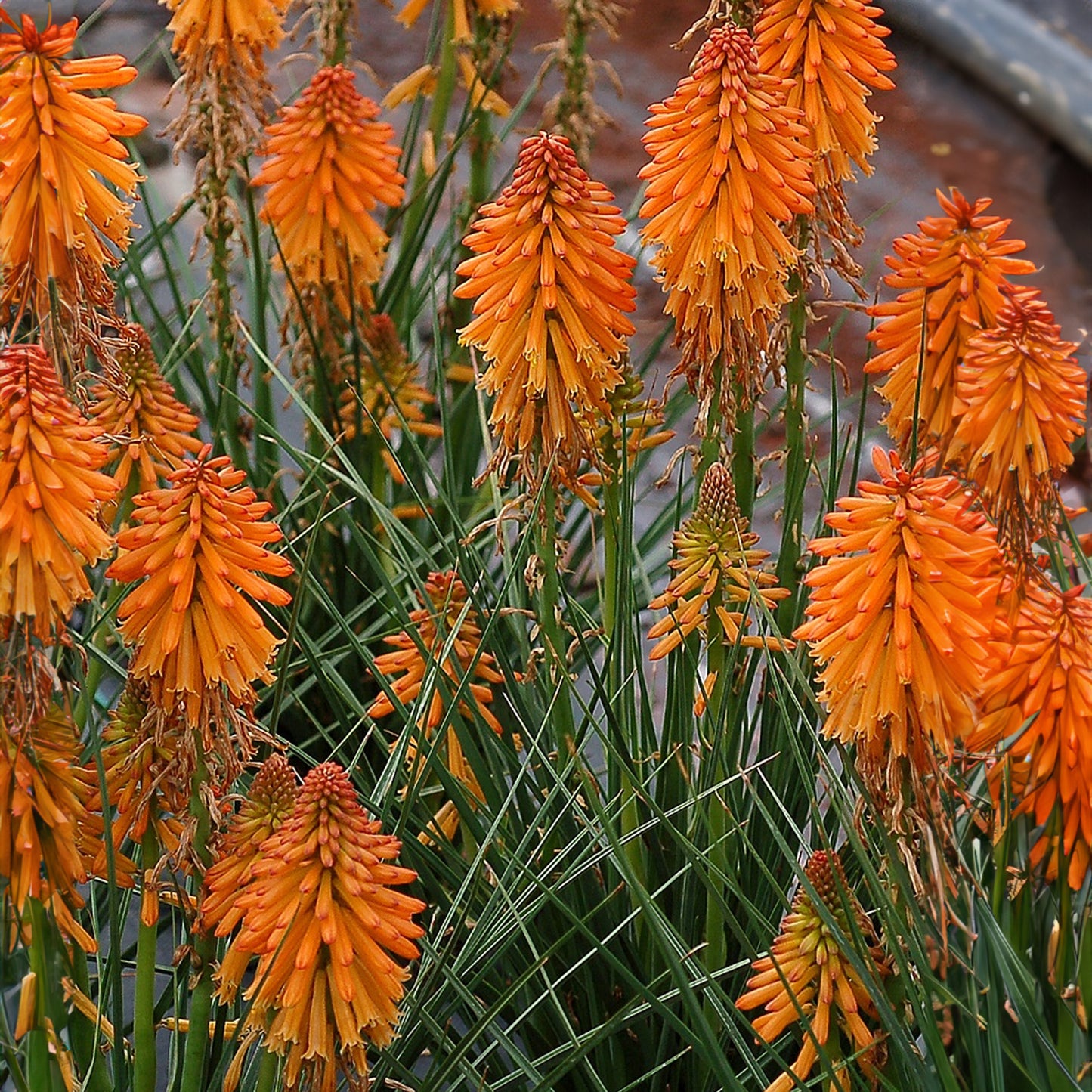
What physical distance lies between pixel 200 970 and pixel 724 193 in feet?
3.34

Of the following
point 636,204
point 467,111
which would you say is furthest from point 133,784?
point 636,204

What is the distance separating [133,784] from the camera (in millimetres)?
1611

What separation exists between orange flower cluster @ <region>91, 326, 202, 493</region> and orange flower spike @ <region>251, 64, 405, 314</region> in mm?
702

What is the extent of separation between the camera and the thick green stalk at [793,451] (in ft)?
6.71

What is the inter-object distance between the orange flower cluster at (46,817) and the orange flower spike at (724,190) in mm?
843

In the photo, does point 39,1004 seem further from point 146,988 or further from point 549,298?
point 549,298

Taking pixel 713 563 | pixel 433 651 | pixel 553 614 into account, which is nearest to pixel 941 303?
pixel 713 563

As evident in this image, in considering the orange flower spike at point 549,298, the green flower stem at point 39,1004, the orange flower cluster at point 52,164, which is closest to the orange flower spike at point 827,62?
the orange flower spike at point 549,298

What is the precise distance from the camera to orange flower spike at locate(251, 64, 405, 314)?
263 cm

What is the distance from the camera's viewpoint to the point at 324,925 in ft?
4.80

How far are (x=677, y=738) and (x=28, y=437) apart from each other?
1145 mm

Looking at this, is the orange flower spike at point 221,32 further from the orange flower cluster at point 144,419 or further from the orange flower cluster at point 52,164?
the orange flower cluster at point 52,164

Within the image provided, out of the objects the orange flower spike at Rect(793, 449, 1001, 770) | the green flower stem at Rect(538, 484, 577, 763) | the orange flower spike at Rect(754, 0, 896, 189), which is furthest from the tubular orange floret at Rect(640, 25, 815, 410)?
the orange flower spike at Rect(793, 449, 1001, 770)

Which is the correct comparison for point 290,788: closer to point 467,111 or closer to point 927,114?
point 467,111
